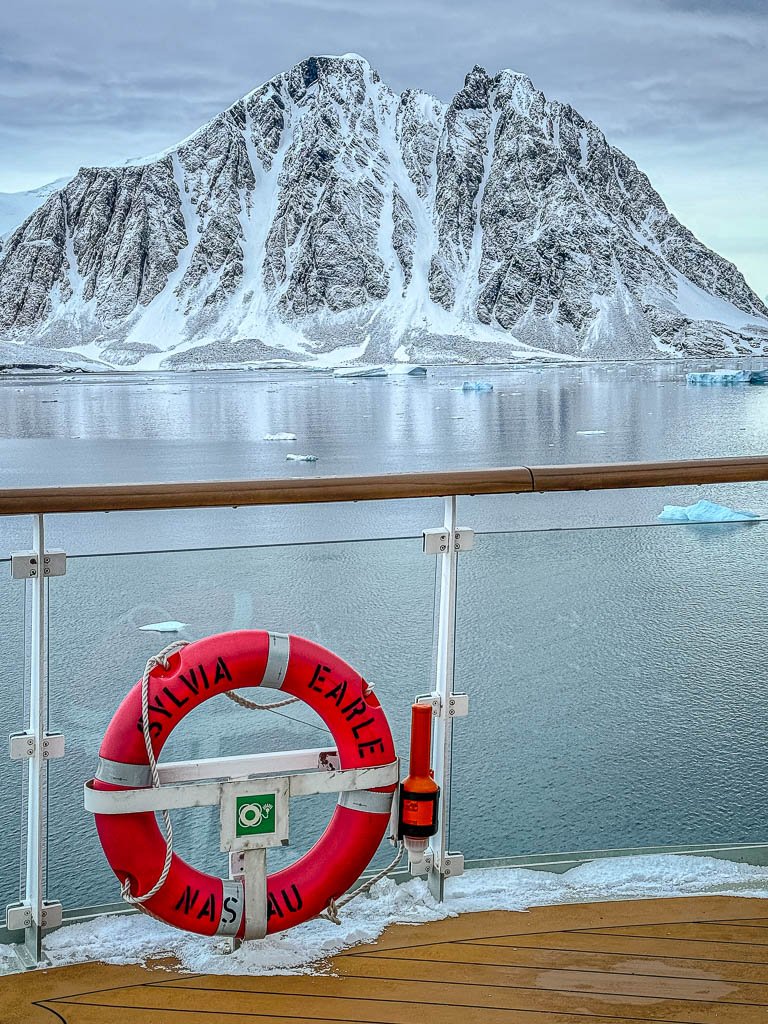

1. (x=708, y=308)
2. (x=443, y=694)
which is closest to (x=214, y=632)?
(x=443, y=694)

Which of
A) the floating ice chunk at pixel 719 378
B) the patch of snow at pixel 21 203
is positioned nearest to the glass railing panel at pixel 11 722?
the floating ice chunk at pixel 719 378

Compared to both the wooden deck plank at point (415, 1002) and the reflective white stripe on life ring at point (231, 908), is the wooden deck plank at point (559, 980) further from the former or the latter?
the reflective white stripe on life ring at point (231, 908)

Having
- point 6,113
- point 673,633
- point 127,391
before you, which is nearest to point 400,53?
point 6,113

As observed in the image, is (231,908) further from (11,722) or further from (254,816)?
(11,722)

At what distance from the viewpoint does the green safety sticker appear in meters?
1.49

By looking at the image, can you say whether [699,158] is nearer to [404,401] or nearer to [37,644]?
[404,401]

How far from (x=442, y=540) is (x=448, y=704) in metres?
0.25

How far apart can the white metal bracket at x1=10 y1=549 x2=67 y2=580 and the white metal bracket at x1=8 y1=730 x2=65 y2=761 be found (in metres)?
0.22

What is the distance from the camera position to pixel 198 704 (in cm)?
148

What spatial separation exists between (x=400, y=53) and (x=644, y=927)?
486 ft

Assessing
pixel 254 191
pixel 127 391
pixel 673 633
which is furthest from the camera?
pixel 254 191

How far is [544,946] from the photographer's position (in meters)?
1.50

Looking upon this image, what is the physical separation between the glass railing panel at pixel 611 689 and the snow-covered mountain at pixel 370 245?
271 feet

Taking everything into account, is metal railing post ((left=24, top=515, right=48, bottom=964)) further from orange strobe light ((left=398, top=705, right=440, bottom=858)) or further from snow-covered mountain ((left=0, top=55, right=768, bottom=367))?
snow-covered mountain ((left=0, top=55, right=768, bottom=367))
